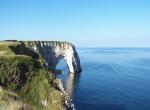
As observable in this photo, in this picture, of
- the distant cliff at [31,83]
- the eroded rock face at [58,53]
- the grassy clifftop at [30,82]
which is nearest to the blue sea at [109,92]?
the eroded rock face at [58,53]

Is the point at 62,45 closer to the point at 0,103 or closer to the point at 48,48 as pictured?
the point at 48,48

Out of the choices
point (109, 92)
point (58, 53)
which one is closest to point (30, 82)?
point (109, 92)

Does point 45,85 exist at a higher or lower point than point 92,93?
higher

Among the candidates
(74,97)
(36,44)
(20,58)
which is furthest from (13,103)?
(36,44)

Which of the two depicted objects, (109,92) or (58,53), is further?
(58,53)

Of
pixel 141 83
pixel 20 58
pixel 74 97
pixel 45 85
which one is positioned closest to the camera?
pixel 45 85

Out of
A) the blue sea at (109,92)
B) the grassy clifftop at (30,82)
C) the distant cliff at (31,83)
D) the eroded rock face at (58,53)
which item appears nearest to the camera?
the distant cliff at (31,83)

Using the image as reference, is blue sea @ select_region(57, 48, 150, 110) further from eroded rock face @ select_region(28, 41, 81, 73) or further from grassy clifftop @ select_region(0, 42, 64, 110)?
grassy clifftop @ select_region(0, 42, 64, 110)

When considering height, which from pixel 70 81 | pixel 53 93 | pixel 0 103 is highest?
pixel 0 103

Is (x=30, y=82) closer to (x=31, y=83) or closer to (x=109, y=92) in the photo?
(x=31, y=83)

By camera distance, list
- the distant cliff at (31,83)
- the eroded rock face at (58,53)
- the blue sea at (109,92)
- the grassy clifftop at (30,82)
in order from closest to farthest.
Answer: the distant cliff at (31,83) < the grassy clifftop at (30,82) < the blue sea at (109,92) < the eroded rock face at (58,53)

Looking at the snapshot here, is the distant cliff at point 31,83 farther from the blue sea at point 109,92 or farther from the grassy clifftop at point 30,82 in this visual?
the blue sea at point 109,92
